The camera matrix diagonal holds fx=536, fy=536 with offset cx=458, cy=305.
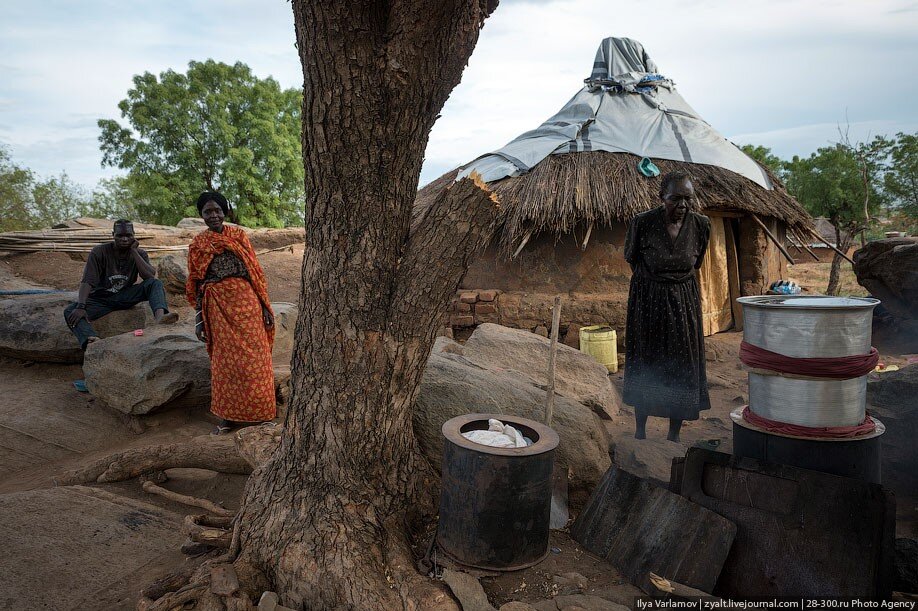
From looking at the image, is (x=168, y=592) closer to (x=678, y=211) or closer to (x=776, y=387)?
(x=776, y=387)

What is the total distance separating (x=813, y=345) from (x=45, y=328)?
6.39 m

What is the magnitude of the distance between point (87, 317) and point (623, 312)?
5.94 m

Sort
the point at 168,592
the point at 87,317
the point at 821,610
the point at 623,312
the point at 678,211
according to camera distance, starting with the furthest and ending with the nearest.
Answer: the point at 623,312 → the point at 87,317 → the point at 678,211 → the point at 168,592 → the point at 821,610

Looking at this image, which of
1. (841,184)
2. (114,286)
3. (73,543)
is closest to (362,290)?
(73,543)

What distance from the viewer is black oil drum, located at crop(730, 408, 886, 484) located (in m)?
2.33

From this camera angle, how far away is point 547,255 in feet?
23.4

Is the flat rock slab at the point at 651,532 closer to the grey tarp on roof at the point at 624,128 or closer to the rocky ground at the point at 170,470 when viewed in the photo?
the rocky ground at the point at 170,470

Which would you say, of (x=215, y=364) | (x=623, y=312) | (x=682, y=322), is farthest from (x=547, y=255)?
(x=215, y=364)

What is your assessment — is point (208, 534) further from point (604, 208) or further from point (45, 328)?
point (604, 208)

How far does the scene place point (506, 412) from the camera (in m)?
3.29

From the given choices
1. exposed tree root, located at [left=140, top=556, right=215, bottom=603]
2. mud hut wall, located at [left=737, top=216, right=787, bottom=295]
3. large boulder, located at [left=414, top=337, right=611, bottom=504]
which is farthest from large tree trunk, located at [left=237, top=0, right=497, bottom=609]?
mud hut wall, located at [left=737, top=216, right=787, bottom=295]

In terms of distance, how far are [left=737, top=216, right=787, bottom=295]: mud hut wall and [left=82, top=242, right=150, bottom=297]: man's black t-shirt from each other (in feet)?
25.4

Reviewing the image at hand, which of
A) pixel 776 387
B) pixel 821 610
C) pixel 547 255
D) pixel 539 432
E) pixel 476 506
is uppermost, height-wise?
pixel 547 255

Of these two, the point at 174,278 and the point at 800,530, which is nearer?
the point at 800,530
